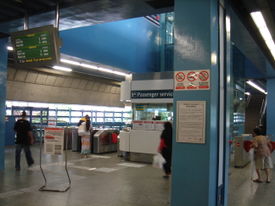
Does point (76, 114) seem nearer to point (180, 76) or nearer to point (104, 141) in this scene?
point (104, 141)

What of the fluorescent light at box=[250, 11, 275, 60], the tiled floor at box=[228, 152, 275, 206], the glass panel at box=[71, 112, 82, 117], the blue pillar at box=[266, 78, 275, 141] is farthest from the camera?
the glass panel at box=[71, 112, 82, 117]

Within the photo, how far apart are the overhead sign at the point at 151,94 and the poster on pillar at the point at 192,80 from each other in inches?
251

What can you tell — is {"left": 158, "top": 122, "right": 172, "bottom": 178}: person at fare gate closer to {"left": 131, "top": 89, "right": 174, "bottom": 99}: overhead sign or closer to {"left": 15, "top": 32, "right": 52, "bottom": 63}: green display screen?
{"left": 131, "top": 89, "right": 174, "bottom": 99}: overhead sign

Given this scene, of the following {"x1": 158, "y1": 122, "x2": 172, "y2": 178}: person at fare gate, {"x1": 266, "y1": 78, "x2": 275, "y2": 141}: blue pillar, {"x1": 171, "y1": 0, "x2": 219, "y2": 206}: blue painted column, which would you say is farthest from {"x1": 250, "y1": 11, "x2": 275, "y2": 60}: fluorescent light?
{"x1": 266, "y1": 78, "x2": 275, "y2": 141}: blue pillar

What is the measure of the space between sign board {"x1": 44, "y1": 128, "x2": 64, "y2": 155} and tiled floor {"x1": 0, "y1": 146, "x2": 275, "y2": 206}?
86cm

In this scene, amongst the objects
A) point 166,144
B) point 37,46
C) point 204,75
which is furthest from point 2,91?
point 204,75

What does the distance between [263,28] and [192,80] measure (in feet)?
12.2

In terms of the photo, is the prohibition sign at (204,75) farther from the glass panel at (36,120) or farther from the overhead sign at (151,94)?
the glass panel at (36,120)

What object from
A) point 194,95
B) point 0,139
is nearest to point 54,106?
point 0,139

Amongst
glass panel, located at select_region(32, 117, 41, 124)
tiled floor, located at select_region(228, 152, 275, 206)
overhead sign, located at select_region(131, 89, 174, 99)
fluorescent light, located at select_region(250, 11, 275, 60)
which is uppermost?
fluorescent light, located at select_region(250, 11, 275, 60)

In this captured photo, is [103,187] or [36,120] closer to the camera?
[103,187]

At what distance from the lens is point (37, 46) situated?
5672 millimetres

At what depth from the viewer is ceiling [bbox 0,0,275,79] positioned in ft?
18.1

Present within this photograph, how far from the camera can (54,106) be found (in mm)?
17578
